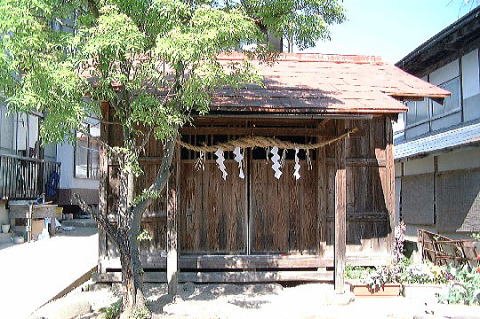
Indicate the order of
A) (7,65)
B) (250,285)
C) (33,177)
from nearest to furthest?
(7,65), (250,285), (33,177)

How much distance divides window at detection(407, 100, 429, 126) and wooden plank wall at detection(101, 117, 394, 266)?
7117 mm

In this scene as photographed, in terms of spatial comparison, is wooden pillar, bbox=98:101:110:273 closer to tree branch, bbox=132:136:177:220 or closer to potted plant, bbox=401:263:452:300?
tree branch, bbox=132:136:177:220

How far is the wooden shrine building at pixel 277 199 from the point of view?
9.45 m

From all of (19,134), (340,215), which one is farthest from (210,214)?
(19,134)

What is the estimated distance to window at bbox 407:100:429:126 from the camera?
16562 millimetres

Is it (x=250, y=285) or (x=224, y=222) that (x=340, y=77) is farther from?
(x=250, y=285)

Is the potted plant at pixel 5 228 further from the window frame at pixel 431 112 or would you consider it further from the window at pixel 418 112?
the window frame at pixel 431 112

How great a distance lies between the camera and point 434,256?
418 inches

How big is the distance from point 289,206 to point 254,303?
2.25m

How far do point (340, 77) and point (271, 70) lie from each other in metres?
1.46

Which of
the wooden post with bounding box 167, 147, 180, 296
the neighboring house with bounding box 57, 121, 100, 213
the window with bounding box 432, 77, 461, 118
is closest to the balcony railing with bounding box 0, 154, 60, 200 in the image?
the neighboring house with bounding box 57, 121, 100, 213

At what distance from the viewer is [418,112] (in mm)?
17125

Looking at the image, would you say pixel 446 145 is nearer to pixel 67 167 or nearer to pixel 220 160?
pixel 220 160

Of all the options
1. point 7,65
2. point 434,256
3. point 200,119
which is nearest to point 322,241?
point 434,256
